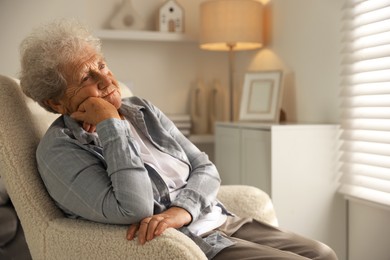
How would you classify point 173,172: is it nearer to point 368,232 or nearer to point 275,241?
point 275,241

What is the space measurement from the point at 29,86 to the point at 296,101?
6.27 feet

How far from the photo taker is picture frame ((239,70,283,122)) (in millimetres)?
2966

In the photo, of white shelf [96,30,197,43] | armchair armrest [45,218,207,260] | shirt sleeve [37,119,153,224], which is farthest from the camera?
white shelf [96,30,197,43]

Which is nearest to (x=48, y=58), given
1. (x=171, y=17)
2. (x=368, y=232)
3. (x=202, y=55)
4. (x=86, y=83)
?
(x=86, y=83)

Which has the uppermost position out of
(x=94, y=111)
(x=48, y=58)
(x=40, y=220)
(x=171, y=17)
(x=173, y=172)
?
(x=171, y=17)

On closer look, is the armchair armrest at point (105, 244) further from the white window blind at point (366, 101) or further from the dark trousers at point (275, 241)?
the white window blind at point (366, 101)

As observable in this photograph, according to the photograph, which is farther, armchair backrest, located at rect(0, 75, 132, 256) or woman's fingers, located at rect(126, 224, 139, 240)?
armchair backrest, located at rect(0, 75, 132, 256)

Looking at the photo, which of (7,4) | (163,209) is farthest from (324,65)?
(7,4)

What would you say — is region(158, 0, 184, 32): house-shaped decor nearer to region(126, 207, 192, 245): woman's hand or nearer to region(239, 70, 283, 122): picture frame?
region(239, 70, 283, 122): picture frame

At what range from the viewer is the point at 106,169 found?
1328 mm

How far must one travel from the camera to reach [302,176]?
2.57 metres

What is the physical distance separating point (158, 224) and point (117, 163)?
0.19 m

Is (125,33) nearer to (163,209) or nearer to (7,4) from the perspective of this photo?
(7,4)

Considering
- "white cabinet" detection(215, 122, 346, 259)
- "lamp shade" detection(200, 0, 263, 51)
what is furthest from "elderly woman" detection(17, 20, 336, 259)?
"lamp shade" detection(200, 0, 263, 51)
